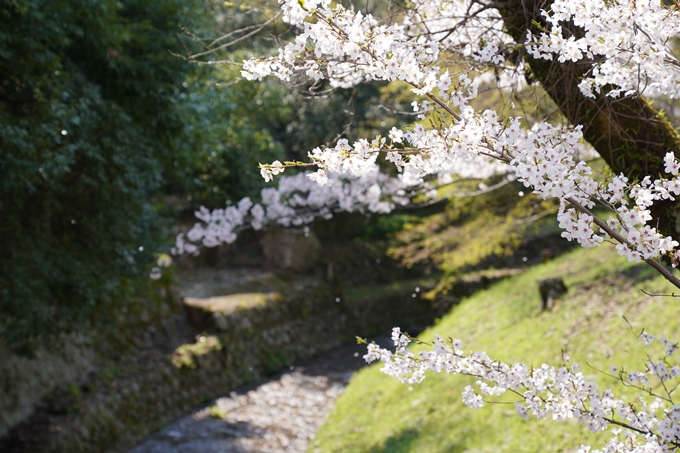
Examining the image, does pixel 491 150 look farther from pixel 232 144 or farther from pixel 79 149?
pixel 232 144

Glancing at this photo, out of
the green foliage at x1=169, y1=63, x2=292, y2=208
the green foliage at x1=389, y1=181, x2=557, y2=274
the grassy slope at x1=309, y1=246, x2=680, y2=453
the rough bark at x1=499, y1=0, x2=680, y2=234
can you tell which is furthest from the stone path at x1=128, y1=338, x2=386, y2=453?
the rough bark at x1=499, y1=0, x2=680, y2=234

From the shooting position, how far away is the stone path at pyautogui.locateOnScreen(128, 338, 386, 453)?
24.5ft

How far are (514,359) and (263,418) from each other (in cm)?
367

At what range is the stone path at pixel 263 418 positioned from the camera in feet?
24.5

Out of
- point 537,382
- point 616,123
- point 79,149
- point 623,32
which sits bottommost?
point 537,382

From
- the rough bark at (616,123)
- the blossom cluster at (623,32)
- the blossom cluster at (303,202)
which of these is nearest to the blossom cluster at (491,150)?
the blossom cluster at (623,32)

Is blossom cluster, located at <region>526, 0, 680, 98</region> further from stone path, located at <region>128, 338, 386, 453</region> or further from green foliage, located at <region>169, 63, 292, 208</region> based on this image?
green foliage, located at <region>169, 63, 292, 208</region>

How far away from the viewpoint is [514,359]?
6.69 metres

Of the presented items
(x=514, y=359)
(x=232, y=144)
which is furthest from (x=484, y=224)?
(x=232, y=144)

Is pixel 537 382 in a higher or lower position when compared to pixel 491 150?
lower

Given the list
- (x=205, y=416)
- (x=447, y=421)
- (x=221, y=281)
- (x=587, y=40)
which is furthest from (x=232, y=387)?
(x=587, y=40)

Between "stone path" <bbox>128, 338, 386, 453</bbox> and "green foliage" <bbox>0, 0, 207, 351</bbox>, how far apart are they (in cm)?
198

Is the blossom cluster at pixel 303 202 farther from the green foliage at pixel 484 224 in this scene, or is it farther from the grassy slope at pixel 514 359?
the grassy slope at pixel 514 359

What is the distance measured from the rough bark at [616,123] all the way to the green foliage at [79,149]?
4.60 meters
